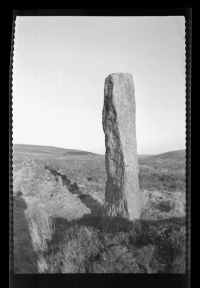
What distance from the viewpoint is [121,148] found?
120 inches

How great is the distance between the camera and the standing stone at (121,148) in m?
3.01

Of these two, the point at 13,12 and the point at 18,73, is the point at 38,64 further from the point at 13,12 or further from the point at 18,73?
the point at 13,12

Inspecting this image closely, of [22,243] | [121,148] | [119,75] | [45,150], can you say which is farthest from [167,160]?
[22,243]

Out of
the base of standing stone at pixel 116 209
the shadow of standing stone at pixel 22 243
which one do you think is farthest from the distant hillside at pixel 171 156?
the shadow of standing stone at pixel 22 243

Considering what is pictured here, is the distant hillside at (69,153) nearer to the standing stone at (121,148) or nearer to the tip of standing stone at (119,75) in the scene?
the standing stone at (121,148)

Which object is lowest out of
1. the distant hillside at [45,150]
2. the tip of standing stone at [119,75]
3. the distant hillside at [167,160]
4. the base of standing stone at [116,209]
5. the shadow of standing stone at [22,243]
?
Result: the shadow of standing stone at [22,243]

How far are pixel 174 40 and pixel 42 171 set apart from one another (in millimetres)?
1288

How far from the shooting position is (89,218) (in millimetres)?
3014

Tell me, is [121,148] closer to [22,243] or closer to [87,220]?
[87,220]

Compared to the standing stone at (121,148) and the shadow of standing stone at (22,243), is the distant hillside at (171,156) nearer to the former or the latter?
the standing stone at (121,148)

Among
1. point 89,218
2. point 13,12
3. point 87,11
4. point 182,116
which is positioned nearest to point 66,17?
point 87,11

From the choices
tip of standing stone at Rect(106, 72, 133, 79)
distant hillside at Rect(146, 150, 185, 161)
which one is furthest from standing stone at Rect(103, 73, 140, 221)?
distant hillside at Rect(146, 150, 185, 161)

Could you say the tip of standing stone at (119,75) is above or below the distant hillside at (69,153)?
above

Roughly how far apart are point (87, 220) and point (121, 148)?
55cm
